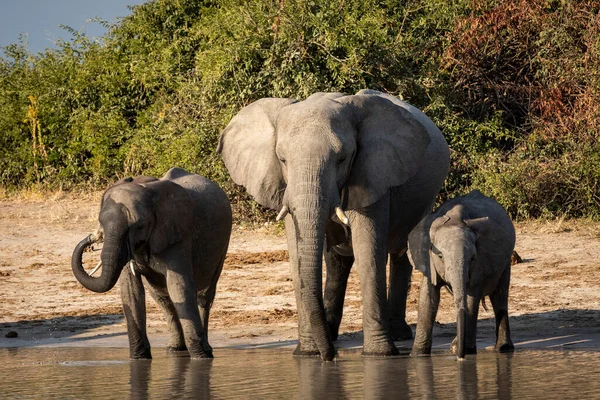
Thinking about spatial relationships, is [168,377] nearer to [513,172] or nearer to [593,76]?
[513,172]

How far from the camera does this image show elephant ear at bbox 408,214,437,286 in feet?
26.6

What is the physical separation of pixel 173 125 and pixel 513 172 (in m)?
4.71

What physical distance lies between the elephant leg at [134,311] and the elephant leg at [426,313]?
2.01 metres

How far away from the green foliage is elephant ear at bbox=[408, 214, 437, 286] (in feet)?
20.4

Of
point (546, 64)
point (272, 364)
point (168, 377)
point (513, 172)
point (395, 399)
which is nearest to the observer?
point (395, 399)

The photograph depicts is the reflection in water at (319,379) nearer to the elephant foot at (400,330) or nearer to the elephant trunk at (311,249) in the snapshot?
the elephant trunk at (311,249)

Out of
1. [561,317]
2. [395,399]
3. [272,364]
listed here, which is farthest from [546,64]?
[395,399]

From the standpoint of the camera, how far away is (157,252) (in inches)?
325

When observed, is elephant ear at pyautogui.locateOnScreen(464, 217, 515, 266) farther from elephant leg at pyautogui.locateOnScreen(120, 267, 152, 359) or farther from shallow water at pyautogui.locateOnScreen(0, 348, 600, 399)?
elephant leg at pyautogui.locateOnScreen(120, 267, 152, 359)

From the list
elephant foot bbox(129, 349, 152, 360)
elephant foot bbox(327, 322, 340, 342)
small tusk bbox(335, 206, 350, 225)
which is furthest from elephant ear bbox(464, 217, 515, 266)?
elephant foot bbox(129, 349, 152, 360)

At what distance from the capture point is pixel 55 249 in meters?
13.6

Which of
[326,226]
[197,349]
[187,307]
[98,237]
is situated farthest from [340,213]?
[98,237]

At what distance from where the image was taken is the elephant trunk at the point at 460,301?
759cm

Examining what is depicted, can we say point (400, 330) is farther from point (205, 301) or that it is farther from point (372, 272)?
point (205, 301)
